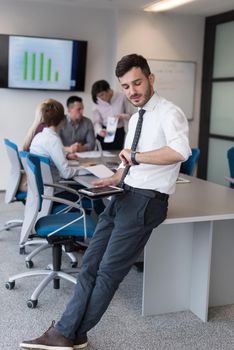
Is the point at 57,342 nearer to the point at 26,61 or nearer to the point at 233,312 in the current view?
the point at 233,312

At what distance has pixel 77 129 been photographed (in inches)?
201

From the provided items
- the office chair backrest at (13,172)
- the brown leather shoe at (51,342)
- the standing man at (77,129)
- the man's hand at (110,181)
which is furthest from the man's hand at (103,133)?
the brown leather shoe at (51,342)

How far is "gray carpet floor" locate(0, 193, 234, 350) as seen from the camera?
2594mm

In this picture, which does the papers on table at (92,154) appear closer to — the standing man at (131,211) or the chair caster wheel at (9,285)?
the chair caster wheel at (9,285)

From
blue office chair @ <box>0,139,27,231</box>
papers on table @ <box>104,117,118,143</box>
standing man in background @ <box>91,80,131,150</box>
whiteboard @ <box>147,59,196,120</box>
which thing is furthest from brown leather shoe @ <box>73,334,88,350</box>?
whiteboard @ <box>147,59,196,120</box>

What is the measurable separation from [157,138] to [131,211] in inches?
15.4

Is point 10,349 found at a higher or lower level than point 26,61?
lower

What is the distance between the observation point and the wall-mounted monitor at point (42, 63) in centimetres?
625

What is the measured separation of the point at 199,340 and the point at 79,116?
2.95 m

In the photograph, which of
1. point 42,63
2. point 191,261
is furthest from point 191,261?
point 42,63

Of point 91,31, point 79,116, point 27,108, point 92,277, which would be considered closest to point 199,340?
point 92,277

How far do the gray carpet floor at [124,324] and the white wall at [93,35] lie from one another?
349cm

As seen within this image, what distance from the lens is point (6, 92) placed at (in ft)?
21.0

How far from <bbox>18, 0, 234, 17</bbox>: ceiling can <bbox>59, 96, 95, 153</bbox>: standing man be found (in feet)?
5.85
